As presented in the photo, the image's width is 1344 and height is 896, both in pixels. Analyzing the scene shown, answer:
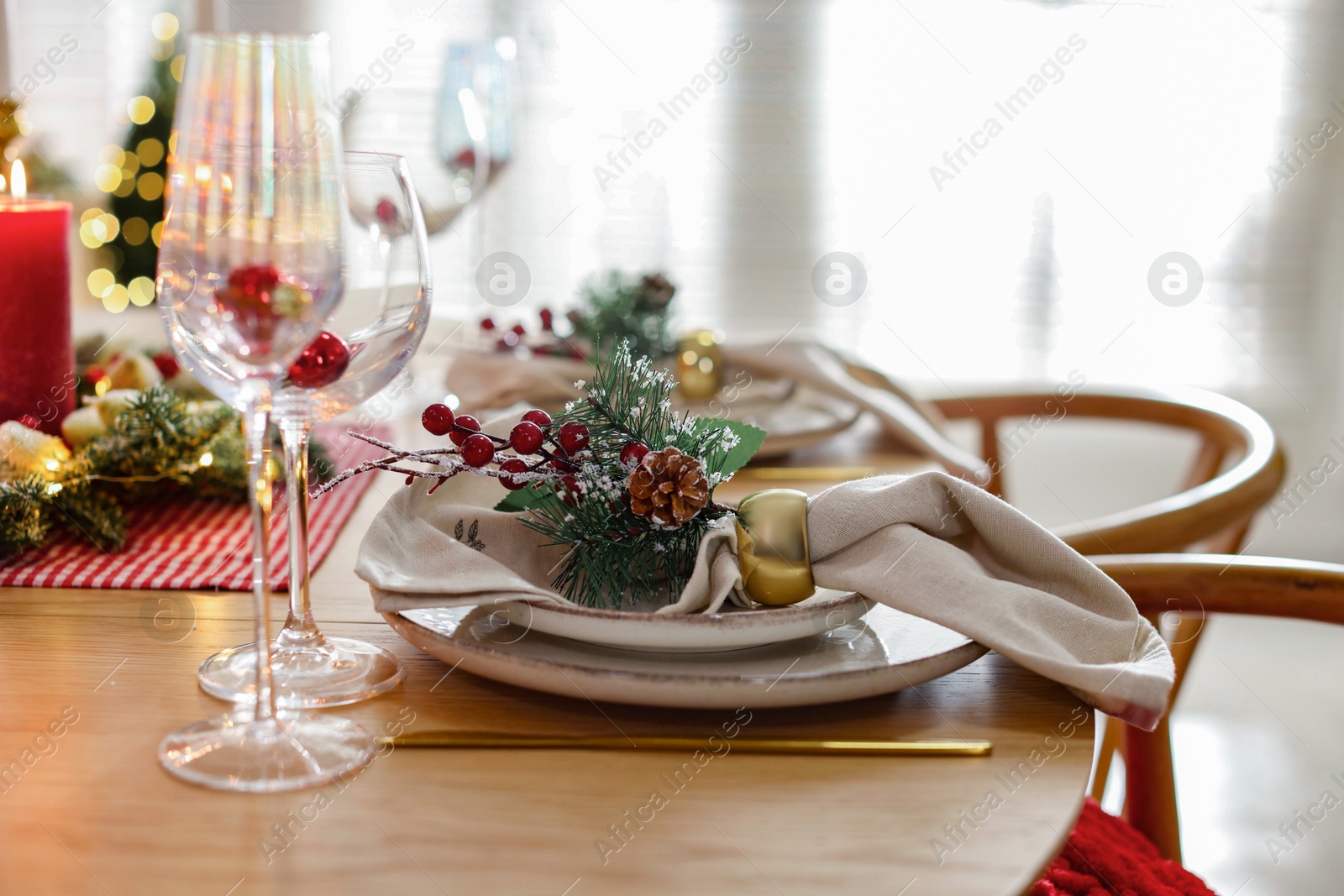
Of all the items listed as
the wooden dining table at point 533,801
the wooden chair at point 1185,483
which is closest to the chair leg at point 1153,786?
the wooden chair at point 1185,483

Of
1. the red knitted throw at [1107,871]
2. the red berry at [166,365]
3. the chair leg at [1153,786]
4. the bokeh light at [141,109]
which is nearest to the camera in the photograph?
the red knitted throw at [1107,871]

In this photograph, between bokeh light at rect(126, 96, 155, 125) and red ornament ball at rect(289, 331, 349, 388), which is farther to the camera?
bokeh light at rect(126, 96, 155, 125)

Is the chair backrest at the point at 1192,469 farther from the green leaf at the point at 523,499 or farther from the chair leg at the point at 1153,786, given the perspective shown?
the green leaf at the point at 523,499

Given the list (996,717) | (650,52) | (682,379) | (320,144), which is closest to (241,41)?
(320,144)

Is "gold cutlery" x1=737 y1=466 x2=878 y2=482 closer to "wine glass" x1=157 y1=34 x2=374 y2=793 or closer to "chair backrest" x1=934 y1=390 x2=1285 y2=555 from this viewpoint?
"chair backrest" x1=934 y1=390 x2=1285 y2=555

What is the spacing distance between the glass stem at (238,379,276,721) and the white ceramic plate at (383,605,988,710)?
9cm

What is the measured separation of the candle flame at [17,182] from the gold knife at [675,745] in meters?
0.53

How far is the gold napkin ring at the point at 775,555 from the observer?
0.61 metres

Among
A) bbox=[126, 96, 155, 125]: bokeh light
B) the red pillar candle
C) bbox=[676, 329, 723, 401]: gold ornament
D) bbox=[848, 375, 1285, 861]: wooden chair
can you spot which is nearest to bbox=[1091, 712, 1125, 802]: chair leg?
bbox=[848, 375, 1285, 861]: wooden chair

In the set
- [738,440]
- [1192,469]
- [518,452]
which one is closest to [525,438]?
[518,452]

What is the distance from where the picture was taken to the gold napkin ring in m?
0.61

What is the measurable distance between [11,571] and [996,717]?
60 centimetres

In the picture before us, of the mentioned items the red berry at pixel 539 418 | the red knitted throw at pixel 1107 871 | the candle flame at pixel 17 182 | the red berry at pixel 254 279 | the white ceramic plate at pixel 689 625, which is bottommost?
the red knitted throw at pixel 1107 871

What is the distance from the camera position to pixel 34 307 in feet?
2.77
